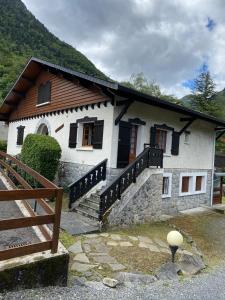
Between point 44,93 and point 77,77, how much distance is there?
13.2 ft

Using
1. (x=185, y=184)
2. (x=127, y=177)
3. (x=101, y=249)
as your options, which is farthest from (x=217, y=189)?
(x=101, y=249)

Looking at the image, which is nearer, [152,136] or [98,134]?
[98,134]

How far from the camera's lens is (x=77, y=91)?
39.8 ft

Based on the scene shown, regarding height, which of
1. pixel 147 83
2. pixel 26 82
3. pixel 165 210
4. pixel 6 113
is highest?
pixel 147 83

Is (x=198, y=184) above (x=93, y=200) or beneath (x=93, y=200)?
above

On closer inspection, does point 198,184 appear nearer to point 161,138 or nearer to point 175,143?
point 175,143

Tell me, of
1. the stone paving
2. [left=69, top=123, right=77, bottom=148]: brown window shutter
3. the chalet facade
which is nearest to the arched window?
the chalet facade

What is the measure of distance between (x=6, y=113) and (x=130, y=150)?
12292mm

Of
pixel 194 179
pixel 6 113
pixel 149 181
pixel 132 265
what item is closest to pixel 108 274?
pixel 132 265

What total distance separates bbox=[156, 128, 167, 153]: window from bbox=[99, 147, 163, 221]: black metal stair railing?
2111mm

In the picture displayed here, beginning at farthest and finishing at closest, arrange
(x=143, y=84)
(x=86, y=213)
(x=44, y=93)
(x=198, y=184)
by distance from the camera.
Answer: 1. (x=143, y=84)
2. (x=198, y=184)
3. (x=44, y=93)
4. (x=86, y=213)

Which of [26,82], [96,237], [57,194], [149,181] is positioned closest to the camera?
[57,194]

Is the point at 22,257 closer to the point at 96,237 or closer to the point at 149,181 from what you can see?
the point at 96,237

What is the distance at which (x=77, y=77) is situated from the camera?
1152 cm
